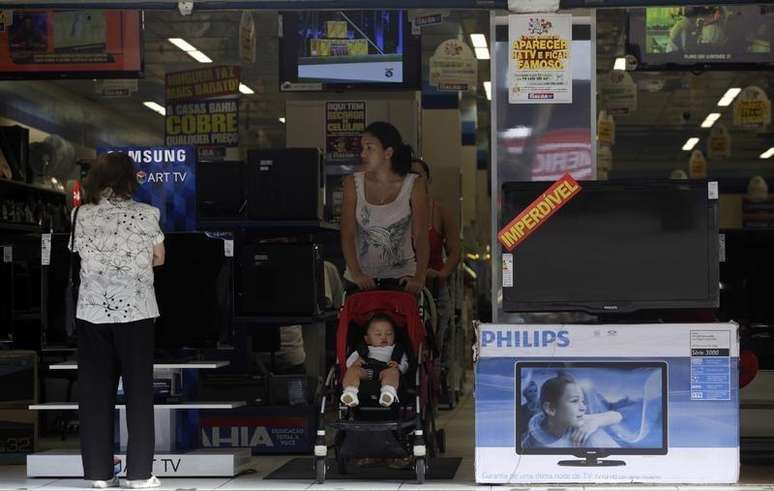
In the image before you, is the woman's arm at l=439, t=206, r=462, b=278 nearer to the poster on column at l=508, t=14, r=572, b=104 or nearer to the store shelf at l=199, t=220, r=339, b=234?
the store shelf at l=199, t=220, r=339, b=234

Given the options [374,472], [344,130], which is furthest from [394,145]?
[344,130]

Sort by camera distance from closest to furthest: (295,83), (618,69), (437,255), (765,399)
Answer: (765,399), (437,255), (295,83), (618,69)

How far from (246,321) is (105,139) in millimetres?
14346

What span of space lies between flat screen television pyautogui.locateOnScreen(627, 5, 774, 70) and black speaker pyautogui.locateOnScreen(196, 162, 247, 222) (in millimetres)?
3430

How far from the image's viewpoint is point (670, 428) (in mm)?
6422

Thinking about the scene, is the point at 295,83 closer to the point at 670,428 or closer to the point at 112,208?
the point at 112,208

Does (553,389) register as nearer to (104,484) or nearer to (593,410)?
(593,410)

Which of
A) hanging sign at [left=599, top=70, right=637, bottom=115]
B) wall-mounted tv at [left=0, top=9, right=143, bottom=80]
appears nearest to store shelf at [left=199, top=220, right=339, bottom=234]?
wall-mounted tv at [left=0, top=9, right=143, bottom=80]

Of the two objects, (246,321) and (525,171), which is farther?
(246,321)

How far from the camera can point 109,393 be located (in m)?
6.62

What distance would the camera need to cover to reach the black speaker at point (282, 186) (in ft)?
27.2

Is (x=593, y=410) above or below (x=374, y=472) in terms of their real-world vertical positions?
above

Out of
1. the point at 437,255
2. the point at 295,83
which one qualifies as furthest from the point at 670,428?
the point at 295,83

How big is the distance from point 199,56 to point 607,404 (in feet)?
43.1
